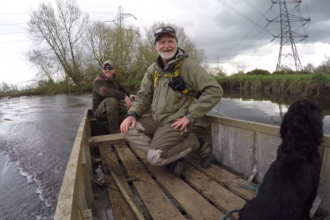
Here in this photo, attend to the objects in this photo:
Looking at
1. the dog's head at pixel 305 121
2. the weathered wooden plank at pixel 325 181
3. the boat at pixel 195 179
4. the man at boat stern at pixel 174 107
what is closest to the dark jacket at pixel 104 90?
the boat at pixel 195 179

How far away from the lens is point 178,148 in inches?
104

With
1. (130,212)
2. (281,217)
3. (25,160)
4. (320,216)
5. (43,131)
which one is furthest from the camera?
(43,131)

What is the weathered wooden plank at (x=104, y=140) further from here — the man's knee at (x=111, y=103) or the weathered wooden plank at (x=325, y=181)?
the weathered wooden plank at (x=325, y=181)

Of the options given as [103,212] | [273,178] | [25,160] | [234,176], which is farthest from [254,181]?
[25,160]

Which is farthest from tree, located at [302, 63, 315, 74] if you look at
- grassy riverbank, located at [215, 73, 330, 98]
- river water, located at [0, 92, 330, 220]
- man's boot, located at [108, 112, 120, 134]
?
man's boot, located at [108, 112, 120, 134]

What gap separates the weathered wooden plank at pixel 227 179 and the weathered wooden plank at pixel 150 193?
2.21ft

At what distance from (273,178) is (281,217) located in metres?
0.24

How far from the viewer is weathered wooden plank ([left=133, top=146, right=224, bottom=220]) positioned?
6.40 feet

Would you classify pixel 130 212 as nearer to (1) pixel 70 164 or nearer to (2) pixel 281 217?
(1) pixel 70 164

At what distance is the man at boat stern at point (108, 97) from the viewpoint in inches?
182

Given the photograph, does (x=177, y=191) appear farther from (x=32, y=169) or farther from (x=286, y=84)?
(x=286, y=84)

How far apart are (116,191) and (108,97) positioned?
2.68m

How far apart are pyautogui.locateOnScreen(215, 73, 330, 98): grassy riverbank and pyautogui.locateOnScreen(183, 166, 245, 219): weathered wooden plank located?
11.7 meters

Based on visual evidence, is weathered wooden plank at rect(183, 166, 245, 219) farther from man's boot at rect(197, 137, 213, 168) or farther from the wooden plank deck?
man's boot at rect(197, 137, 213, 168)
